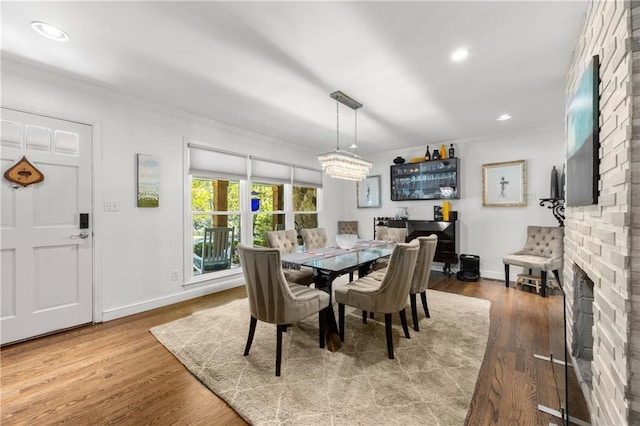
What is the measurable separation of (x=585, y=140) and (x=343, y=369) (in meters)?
2.15

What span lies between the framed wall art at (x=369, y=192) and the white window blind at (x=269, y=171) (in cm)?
195

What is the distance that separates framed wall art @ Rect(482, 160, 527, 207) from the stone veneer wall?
3.32 metres

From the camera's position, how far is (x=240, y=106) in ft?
10.9

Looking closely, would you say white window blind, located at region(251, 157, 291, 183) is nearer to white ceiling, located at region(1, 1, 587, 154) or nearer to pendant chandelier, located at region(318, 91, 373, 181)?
white ceiling, located at region(1, 1, 587, 154)

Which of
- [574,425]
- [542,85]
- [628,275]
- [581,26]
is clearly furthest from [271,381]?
[542,85]

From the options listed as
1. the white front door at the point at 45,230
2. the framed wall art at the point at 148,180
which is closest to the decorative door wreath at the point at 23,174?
the white front door at the point at 45,230

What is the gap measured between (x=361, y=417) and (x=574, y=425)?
1.15m

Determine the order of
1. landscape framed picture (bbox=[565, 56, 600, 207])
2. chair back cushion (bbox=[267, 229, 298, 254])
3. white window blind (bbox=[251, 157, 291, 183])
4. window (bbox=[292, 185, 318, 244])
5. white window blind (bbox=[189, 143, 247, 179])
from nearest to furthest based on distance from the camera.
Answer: landscape framed picture (bbox=[565, 56, 600, 207]) < chair back cushion (bbox=[267, 229, 298, 254]) < white window blind (bbox=[189, 143, 247, 179]) < white window blind (bbox=[251, 157, 291, 183]) < window (bbox=[292, 185, 318, 244])

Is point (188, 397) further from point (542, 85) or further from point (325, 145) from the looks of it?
point (325, 145)

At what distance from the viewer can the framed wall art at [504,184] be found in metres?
4.38

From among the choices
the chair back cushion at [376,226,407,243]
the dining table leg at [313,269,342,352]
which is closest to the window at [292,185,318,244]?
the chair back cushion at [376,226,407,243]

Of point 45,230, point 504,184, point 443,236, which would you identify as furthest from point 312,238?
point 504,184

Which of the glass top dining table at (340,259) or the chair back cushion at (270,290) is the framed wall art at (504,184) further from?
the chair back cushion at (270,290)

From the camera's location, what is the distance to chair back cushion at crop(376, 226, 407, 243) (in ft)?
13.5
